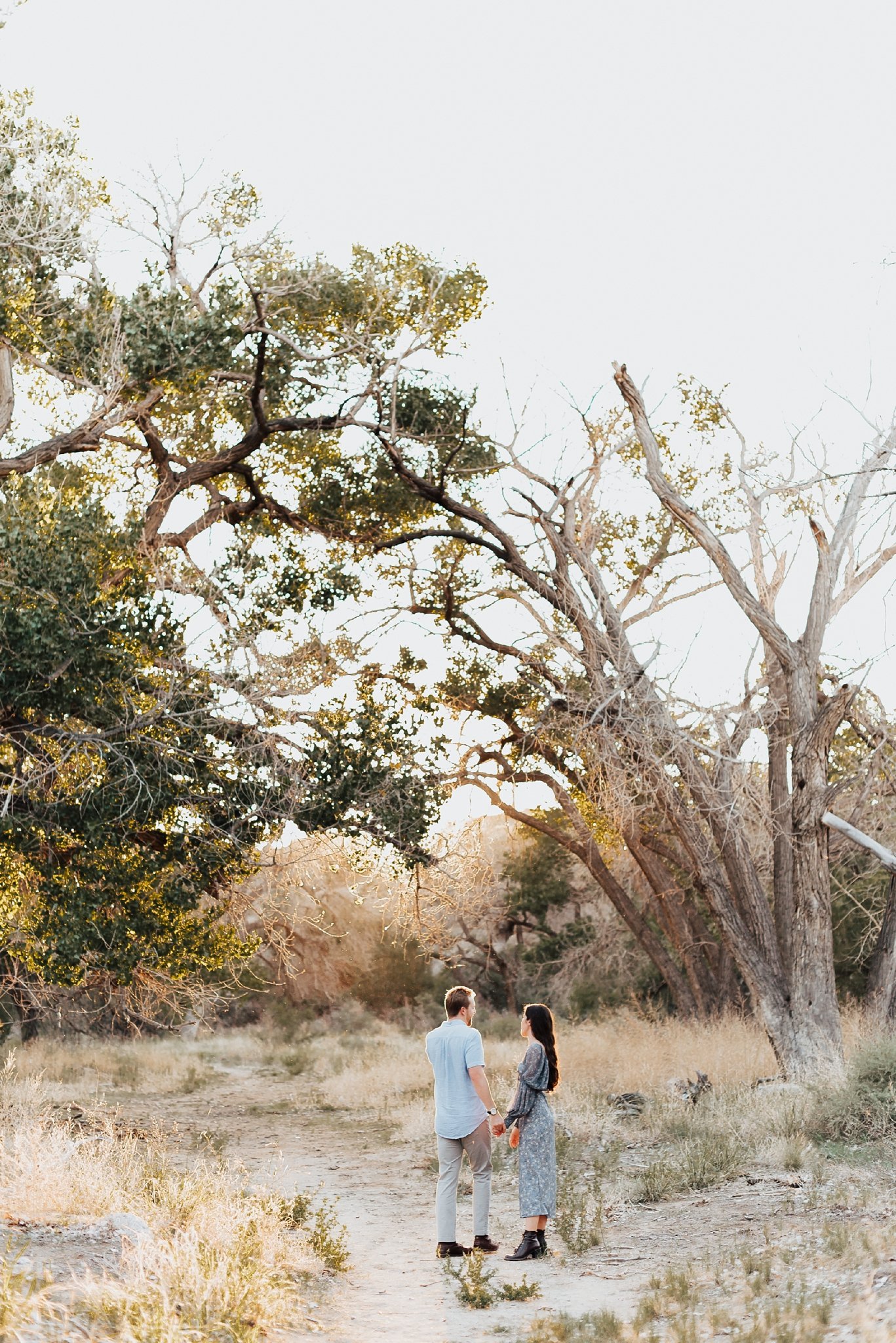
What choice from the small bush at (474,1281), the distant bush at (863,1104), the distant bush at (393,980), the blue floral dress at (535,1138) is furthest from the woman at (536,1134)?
the distant bush at (393,980)

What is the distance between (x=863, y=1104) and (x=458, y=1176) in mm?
4584

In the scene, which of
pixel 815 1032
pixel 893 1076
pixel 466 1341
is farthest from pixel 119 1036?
pixel 466 1341

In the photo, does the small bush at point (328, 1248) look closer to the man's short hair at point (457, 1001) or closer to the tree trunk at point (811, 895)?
the man's short hair at point (457, 1001)

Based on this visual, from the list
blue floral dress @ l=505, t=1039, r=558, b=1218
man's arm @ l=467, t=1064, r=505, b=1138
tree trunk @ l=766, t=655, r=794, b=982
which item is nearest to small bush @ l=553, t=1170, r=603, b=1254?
blue floral dress @ l=505, t=1039, r=558, b=1218

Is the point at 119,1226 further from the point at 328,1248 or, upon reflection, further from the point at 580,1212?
the point at 580,1212

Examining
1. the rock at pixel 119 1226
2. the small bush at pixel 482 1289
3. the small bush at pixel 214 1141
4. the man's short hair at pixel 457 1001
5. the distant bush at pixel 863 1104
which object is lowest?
the small bush at pixel 214 1141

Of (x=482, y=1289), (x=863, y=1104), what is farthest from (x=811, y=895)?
(x=482, y=1289)

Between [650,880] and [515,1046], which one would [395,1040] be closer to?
[515,1046]

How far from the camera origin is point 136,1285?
5.11 meters

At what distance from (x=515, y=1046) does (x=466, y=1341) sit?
51.1ft

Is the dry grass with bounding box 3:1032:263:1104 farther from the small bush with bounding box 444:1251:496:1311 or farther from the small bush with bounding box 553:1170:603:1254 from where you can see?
the small bush with bounding box 444:1251:496:1311

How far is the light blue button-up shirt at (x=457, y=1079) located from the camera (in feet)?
23.1

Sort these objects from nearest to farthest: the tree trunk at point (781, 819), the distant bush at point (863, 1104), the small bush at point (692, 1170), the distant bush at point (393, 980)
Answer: the small bush at point (692, 1170)
the distant bush at point (863, 1104)
the tree trunk at point (781, 819)
the distant bush at point (393, 980)

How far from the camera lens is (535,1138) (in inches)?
285
